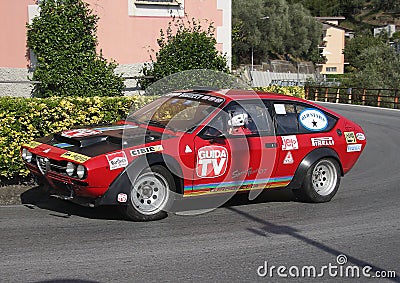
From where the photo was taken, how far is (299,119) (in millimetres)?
8820

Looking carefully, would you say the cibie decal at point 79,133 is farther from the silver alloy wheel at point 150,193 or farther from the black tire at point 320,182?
the black tire at point 320,182

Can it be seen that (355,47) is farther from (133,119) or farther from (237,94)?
(133,119)

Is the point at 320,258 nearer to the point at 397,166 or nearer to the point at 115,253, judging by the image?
the point at 115,253

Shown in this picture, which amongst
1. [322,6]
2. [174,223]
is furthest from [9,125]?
[322,6]

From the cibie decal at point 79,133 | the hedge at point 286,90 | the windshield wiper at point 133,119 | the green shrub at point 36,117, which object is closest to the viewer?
the cibie decal at point 79,133

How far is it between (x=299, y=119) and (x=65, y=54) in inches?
224

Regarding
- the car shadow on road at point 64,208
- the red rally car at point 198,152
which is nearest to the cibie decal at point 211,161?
the red rally car at point 198,152

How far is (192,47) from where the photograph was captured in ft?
43.2

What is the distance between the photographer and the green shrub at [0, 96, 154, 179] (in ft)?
29.8

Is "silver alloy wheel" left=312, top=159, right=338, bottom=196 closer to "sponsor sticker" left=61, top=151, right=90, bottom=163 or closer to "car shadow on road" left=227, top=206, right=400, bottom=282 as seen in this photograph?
"car shadow on road" left=227, top=206, right=400, bottom=282

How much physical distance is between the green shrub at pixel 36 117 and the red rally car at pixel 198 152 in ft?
3.72

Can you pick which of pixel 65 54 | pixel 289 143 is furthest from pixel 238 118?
pixel 65 54

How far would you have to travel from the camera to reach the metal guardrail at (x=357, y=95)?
1361 inches
